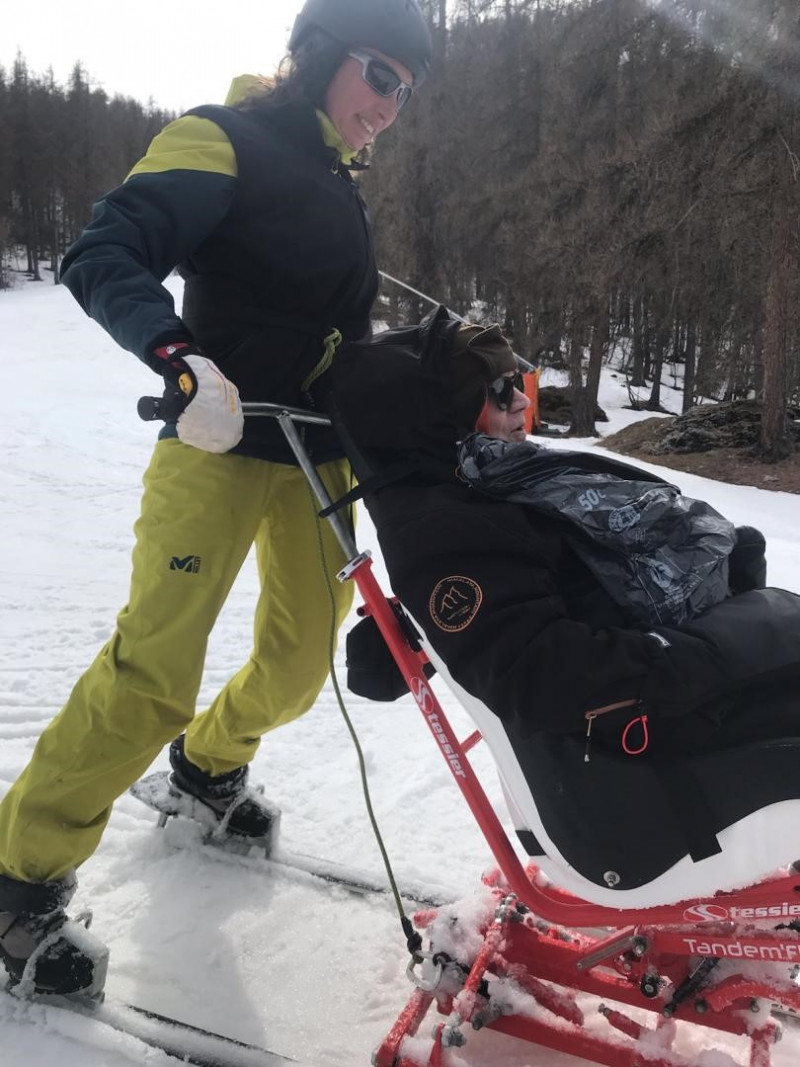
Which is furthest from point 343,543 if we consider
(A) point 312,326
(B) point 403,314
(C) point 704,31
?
(B) point 403,314

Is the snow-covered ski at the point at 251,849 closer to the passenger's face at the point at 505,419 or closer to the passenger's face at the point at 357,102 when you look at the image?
the passenger's face at the point at 505,419

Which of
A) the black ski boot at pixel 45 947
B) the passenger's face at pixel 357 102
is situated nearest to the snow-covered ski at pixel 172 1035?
the black ski boot at pixel 45 947

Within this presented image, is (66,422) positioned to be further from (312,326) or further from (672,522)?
(672,522)

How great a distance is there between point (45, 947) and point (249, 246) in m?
1.67

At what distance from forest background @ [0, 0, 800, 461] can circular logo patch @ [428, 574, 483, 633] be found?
10.4 m

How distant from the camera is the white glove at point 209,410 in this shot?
1.59 m

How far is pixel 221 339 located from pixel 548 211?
→ 1549 cm

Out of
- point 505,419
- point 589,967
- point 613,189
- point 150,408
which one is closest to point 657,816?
point 589,967

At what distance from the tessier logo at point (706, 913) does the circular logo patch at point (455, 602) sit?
0.63 meters

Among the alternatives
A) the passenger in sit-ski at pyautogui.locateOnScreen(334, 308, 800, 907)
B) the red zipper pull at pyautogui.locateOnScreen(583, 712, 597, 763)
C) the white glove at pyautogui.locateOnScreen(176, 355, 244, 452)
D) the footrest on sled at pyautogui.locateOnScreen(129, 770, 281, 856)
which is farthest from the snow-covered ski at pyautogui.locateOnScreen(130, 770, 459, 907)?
the white glove at pyautogui.locateOnScreen(176, 355, 244, 452)

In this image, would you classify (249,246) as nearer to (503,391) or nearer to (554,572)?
(503,391)

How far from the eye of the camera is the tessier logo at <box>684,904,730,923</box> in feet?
4.62

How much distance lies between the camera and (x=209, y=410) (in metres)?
1.59

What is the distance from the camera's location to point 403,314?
68.8 ft
